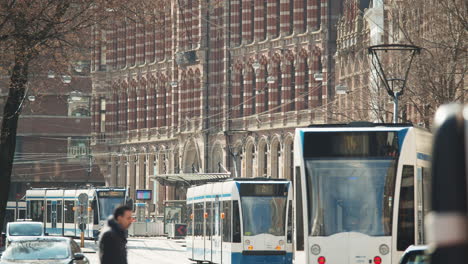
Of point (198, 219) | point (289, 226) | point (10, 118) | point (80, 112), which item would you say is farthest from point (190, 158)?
point (10, 118)

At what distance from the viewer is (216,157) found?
8319cm

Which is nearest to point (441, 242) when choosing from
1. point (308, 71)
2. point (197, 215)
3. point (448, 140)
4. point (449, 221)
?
point (449, 221)

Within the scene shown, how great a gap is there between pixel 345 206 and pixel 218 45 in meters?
67.2

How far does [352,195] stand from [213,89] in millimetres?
66717

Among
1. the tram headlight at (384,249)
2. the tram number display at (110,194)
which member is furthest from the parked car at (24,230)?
the tram headlight at (384,249)

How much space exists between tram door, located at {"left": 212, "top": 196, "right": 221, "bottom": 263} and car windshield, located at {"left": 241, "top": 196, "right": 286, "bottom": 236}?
1892mm

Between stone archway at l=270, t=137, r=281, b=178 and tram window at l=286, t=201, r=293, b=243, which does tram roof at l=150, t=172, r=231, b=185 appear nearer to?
stone archway at l=270, t=137, r=281, b=178

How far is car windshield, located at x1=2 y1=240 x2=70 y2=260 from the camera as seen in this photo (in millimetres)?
19562

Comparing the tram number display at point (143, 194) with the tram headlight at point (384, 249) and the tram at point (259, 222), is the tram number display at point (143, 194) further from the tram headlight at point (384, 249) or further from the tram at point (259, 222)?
the tram headlight at point (384, 249)

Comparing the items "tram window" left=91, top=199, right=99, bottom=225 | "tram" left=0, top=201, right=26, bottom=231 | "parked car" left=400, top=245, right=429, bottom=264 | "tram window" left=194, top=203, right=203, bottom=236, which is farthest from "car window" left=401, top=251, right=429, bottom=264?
"tram" left=0, top=201, right=26, bottom=231

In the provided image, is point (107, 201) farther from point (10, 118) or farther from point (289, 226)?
point (10, 118)

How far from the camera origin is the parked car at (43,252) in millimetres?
19359

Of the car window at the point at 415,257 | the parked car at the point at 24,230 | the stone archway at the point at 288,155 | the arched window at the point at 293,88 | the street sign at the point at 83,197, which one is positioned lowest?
the parked car at the point at 24,230

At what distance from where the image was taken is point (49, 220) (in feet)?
222
